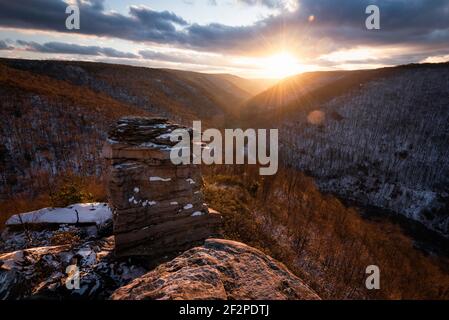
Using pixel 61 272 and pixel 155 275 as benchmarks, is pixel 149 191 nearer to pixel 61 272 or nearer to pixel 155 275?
pixel 61 272

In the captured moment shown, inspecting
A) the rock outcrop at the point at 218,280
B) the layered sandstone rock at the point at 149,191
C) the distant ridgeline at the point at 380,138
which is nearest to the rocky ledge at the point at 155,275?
the rock outcrop at the point at 218,280

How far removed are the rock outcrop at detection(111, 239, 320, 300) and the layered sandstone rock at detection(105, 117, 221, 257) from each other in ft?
8.57

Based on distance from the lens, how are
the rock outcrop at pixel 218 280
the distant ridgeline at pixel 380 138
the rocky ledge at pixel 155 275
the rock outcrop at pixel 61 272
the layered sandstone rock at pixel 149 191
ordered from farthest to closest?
the distant ridgeline at pixel 380 138 → the layered sandstone rock at pixel 149 191 → the rock outcrop at pixel 61 272 → the rocky ledge at pixel 155 275 → the rock outcrop at pixel 218 280

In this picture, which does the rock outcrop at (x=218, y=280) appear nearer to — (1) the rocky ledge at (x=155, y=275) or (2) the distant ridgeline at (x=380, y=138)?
(1) the rocky ledge at (x=155, y=275)

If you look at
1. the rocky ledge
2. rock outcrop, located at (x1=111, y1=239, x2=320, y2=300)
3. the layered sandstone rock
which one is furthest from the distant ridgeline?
the rocky ledge

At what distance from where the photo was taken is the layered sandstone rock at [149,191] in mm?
8633

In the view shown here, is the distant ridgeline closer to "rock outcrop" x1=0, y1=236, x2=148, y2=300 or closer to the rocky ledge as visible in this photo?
the rocky ledge

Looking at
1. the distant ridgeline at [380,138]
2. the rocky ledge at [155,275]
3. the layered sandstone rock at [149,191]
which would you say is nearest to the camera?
the rocky ledge at [155,275]

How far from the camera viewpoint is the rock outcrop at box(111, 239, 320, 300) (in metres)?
5.22

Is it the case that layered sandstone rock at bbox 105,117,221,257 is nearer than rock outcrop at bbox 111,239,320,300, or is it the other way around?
rock outcrop at bbox 111,239,320,300

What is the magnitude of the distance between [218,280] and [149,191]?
4420 mm

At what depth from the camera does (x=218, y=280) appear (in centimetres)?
566

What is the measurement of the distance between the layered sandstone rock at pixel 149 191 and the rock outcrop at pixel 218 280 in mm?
2612
